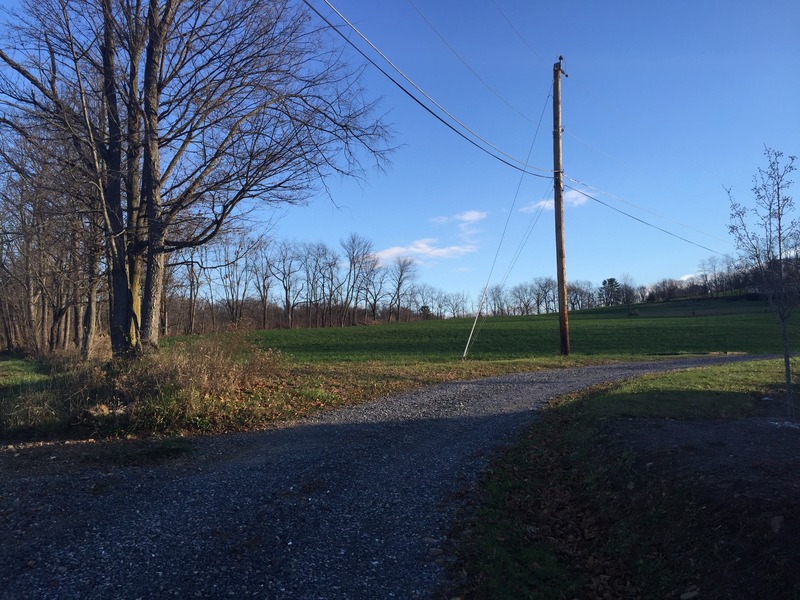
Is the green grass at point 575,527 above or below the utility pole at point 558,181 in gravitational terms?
below

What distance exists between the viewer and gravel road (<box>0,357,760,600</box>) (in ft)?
12.2

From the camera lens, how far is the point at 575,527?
4.87 meters

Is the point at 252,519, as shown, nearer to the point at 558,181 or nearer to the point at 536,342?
the point at 558,181

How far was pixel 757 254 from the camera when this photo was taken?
819cm

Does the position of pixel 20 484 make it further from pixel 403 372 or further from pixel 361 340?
pixel 361 340

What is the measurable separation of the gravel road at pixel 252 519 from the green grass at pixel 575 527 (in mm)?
383

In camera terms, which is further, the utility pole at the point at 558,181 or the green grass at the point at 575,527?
the utility pole at the point at 558,181

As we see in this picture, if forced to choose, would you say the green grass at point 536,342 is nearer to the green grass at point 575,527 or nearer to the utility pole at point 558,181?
the utility pole at point 558,181

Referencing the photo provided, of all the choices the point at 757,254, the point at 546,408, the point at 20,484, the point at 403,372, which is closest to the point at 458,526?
the point at 20,484

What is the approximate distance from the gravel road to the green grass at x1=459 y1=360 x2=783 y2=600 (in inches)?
15.1

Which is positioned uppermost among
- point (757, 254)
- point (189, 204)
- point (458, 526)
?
point (189, 204)

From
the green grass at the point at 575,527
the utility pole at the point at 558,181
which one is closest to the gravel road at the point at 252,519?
the green grass at the point at 575,527

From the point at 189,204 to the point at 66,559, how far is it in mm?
8041

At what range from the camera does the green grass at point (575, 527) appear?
12.6ft
